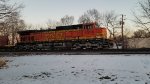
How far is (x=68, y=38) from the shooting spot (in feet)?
109

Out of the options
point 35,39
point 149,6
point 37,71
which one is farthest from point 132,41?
point 37,71

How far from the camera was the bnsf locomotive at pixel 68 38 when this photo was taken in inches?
1184

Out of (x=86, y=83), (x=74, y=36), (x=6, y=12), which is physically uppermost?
(x=6, y=12)

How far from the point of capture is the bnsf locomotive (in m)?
30.1

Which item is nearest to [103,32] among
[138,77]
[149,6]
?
[149,6]

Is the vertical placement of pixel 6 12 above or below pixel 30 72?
above

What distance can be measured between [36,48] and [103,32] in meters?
10.9

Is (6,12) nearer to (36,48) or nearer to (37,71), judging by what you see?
(37,71)

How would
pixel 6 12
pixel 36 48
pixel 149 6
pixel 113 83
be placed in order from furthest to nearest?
1. pixel 36 48
2. pixel 149 6
3. pixel 6 12
4. pixel 113 83

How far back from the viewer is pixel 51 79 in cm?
1168

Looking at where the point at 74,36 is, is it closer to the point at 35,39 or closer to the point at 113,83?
the point at 35,39

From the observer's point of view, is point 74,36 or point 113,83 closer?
point 113,83

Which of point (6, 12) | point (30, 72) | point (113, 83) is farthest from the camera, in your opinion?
point (6, 12)

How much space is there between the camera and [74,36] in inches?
1270
